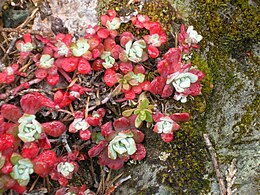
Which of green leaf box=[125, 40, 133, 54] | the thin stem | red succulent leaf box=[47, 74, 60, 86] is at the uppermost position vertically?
green leaf box=[125, 40, 133, 54]

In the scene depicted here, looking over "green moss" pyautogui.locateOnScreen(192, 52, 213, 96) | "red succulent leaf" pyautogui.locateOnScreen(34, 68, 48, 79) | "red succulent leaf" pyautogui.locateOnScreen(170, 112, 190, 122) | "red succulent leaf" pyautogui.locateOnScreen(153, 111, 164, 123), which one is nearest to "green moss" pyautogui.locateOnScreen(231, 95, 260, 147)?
"green moss" pyautogui.locateOnScreen(192, 52, 213, 96)

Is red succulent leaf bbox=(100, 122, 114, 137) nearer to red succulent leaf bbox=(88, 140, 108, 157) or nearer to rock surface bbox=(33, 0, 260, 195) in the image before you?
red succulent leaf bbox=(88, 140, 108, 157)

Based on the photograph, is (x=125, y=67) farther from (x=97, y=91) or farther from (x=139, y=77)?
(x=97, y=91)

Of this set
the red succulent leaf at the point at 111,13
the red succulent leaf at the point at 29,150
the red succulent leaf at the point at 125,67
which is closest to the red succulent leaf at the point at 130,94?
the red succulent leaf at the point at 125,67

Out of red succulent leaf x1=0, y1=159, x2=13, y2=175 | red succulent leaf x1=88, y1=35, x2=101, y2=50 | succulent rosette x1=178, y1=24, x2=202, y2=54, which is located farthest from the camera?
succulent rosette x1=178, y1=24, x2=202, y2=54

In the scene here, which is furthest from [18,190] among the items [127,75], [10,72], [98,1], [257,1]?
[257,1]

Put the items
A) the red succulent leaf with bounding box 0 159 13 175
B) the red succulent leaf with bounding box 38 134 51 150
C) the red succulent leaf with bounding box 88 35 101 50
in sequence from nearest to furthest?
the red succulent leaf with bounding box 0 159 13 175, the red succulent leaf with bounding box 38 134 51 150, the red succulent leaf with bounding box 88 35 101 50

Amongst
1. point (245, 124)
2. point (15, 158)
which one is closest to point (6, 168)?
point (15, 158)

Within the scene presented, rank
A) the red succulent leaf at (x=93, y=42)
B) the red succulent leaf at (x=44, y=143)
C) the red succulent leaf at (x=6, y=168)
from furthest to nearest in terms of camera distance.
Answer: the red succulent leaf at (x=93, y=42) → the red succulent leaf at (x=44, y=143) → the red succulent leaf at (x=6, y=168)

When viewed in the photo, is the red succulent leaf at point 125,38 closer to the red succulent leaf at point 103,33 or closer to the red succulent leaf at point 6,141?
the red succulent leaf at point 103,33
